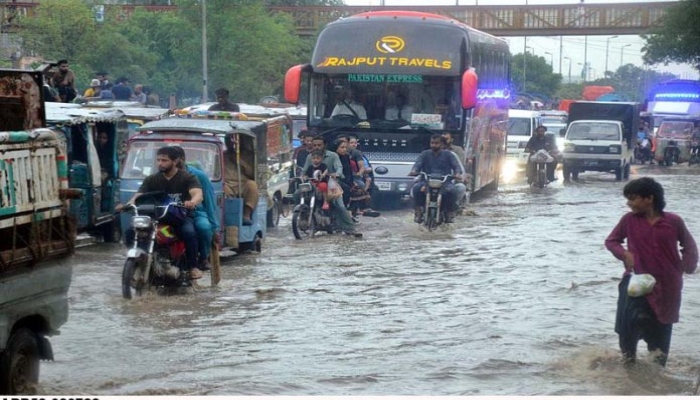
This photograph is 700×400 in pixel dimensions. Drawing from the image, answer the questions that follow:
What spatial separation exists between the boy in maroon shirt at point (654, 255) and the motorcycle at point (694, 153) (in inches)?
1576

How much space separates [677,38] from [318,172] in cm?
4335

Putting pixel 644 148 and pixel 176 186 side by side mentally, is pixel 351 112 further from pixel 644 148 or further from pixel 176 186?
Result: pixel 644 148

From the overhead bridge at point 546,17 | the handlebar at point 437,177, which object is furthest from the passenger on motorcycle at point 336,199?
the overhead bridge at point 546,17

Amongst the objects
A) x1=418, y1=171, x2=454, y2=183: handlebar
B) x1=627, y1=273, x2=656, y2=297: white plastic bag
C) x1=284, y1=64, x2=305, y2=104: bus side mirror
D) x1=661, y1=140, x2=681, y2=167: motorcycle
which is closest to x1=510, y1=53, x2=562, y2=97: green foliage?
x1=661, y1=140, x2=681, y2=167: motorcycle

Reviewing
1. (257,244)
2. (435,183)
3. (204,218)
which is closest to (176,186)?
(204,218)

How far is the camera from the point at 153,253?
12.1m

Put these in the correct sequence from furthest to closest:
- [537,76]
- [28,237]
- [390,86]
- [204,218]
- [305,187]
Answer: [537,76] < [390,86] < [305,187] < [204,218] < [28,237]

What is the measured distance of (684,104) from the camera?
2381 inches

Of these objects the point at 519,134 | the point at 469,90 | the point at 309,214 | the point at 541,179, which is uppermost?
the point at 469,90

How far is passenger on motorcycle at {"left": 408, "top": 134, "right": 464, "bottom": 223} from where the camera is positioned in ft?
65.0

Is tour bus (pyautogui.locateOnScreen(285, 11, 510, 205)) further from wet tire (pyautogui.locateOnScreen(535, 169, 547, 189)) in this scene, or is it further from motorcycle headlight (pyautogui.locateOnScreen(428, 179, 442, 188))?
wet tire (pyautogui.locateOnScreen(535, 169, 547, 189))

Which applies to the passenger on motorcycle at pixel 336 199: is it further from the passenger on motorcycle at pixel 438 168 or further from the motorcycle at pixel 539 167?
the motorcycle at pixel 539 167

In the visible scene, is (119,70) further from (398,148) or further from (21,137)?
(21,137)

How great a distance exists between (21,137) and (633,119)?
3514cm
